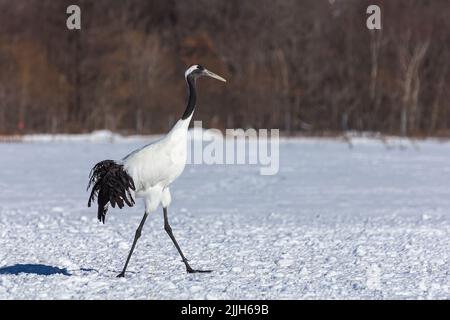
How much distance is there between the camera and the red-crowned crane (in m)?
7.70

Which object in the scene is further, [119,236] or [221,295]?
[119,236]

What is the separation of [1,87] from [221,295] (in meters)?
40.5

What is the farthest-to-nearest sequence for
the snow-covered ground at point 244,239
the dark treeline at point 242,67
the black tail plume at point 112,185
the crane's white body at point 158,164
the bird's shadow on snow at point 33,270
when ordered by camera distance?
1. the dark treeline at point 242,67
2. the bird's shadow on snow at point 33,270
3. the black tail plume at point 112,185
4. the crane's white body at point 158,164
5. the snow-covered ground at point 244,239

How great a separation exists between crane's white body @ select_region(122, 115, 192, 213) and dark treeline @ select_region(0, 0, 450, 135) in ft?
126

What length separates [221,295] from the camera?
7.10 m

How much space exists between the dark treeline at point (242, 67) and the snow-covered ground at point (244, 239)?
28547mm

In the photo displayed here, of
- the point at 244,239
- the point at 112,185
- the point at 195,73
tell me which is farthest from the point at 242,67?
the point at 112,185

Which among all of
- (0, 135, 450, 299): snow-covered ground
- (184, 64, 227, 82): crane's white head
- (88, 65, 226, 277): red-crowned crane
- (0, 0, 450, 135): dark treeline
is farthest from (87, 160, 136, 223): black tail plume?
(0, 0, 450, 135): dark treeline

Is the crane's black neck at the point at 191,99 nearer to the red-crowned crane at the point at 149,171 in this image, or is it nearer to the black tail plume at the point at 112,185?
the red-crowned crane at the point at 149,171

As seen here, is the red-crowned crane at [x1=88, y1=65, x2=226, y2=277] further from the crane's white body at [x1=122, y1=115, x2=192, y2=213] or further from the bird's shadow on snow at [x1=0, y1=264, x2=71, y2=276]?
the bird's shadow on snow at [x1=0, y1=264, x2=71, y2=276]

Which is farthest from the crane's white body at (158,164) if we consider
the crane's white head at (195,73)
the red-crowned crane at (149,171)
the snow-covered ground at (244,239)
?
the snow-covered ground at (244,239)

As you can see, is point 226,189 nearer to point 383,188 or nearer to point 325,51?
point 383,188

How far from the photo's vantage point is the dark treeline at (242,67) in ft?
162
